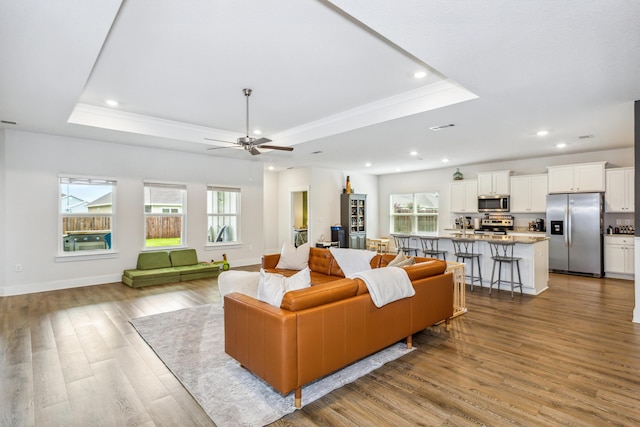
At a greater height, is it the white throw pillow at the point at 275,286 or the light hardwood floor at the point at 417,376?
the white throw pillow at the point at 275,286

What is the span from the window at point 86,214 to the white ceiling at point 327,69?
0.97m

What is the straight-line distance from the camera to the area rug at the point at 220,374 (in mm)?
2326

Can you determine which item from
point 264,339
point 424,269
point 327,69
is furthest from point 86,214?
point 424,269

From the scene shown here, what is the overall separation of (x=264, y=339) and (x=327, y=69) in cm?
291

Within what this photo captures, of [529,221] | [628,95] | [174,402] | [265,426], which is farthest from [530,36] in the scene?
[529,221]

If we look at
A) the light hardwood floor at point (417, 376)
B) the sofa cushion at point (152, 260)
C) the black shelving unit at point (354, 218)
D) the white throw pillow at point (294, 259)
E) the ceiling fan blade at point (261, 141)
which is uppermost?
the ceiling fan blade at point (261, 141)

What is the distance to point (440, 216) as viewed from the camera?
9867 millimetres

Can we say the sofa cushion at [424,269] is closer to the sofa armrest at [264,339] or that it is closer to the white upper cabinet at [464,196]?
the sofa armrest at [264,339]

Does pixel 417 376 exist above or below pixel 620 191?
below

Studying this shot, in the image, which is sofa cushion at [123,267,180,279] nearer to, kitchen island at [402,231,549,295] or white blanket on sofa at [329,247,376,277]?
white blanket on sofa at [329,247,376,277]

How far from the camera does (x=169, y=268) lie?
6734 mm

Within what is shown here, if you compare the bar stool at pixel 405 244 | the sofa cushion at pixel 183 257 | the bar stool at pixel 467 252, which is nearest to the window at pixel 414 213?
the bar stool at pixel 405 244

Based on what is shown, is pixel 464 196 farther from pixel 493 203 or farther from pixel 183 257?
pixel 183 257

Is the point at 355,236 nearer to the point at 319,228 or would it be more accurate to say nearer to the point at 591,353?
the point at 319,228
